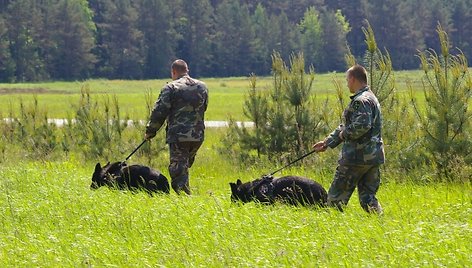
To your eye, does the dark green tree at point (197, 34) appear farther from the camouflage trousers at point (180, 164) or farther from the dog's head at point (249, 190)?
the dog's head at point (249, 190)

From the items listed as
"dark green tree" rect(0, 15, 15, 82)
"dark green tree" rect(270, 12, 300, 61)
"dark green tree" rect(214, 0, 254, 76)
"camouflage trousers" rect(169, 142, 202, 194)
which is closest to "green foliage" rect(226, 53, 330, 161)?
"camouflage trousers" rect(169, 142, 202, 194)

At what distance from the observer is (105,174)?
37.2 ft

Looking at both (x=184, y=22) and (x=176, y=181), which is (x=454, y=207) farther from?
(x=184, y=22)

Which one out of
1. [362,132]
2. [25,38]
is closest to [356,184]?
[362,132]

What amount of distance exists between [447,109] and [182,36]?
86.4 meters

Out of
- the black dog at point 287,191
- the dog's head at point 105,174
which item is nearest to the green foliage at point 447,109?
the black dog at point 287,191

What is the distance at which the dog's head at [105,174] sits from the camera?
36.8 feet

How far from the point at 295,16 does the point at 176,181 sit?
112 meters

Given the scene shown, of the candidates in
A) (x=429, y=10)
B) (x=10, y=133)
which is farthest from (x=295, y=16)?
(x=10, y=133)

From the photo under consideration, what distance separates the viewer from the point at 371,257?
6742 mm

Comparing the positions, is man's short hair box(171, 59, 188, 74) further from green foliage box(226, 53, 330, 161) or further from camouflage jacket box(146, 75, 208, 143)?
green foliage box(226, 53, 330, 161)

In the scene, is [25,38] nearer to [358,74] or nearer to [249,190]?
[249,190]

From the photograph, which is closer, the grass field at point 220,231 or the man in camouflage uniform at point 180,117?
the grass field at point 220,231

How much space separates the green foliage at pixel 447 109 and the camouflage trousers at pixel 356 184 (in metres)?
3.55
